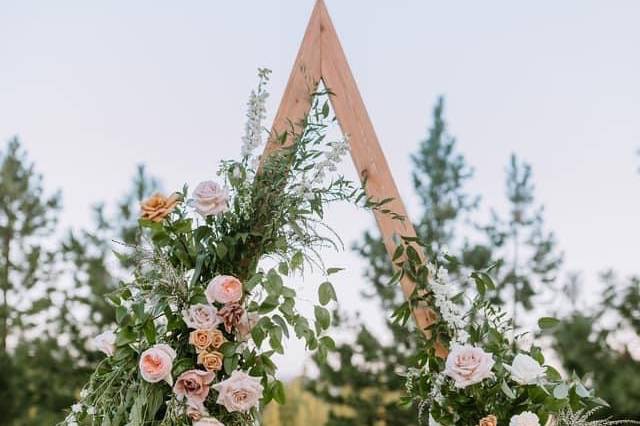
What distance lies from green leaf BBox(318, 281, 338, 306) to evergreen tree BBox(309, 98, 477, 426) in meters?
4.80

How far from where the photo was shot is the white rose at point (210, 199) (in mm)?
1818

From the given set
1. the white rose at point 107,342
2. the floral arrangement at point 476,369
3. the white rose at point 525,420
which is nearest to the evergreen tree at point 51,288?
the white rose at point 107,342

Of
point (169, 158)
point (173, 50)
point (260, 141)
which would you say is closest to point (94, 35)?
point (173, 50)

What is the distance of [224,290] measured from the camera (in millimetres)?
1743

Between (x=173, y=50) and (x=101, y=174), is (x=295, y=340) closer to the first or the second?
(x=173, y=50)

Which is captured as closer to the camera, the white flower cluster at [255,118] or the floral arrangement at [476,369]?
the floral arrangement at [476,369]

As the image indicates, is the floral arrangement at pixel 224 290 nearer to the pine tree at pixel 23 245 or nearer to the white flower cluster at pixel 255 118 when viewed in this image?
the white flower cluster at pixel 255 118

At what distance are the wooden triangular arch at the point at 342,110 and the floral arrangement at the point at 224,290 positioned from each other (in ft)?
0.23

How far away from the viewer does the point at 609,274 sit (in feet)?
16.8

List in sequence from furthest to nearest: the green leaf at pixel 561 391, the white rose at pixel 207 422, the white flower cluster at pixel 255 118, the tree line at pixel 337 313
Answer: the tree line at pixel 337 313
the white flower cluster at pixel 255 118
the green leaf at pixel 561 391
the white rose at pixel 207 422

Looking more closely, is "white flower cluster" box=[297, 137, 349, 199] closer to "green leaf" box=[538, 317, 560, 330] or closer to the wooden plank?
the wooden plank

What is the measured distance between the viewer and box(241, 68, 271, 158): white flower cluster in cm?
192

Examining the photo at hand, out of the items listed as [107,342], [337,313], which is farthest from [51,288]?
[107,342]

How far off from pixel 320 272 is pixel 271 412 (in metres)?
4.96
